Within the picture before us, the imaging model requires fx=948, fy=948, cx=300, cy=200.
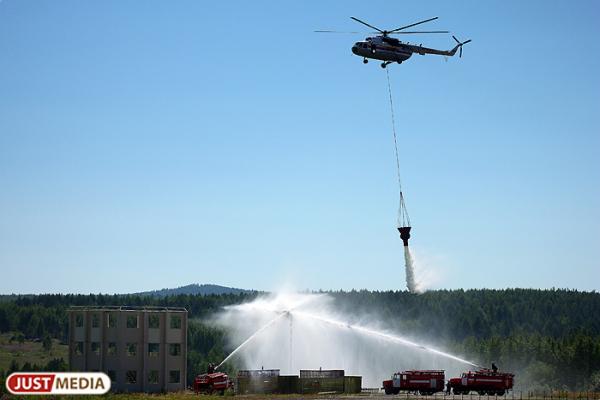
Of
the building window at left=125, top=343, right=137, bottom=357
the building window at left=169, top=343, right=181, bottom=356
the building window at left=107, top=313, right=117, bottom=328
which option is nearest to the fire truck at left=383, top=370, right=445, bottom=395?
the building window at left=169, top=343, right=181, bottom=356

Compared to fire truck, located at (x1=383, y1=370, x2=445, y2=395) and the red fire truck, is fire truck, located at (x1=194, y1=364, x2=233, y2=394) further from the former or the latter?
fire truck, located at (x1=383, y1=370, x2=445, y2=395)

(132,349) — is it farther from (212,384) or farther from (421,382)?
(421,382)

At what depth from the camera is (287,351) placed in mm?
196625

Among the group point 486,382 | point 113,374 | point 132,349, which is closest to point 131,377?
point 113,374

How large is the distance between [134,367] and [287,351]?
10123 centimetres

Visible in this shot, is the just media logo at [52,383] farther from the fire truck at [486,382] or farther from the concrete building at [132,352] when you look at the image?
the fire truck at [486,382]

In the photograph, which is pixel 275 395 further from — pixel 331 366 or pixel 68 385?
pixel 331 366

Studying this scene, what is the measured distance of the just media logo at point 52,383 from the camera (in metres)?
→ 62.5

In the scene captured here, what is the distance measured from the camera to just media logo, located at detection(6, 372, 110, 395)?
62.5m

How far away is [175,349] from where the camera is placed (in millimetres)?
101188

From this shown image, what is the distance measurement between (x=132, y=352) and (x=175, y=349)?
15.2 feet

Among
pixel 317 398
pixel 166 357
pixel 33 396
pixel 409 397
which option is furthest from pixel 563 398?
pixel 33 396

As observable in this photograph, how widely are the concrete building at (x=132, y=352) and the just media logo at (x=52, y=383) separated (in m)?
9.49

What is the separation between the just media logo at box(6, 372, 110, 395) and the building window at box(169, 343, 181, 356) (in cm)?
1308
